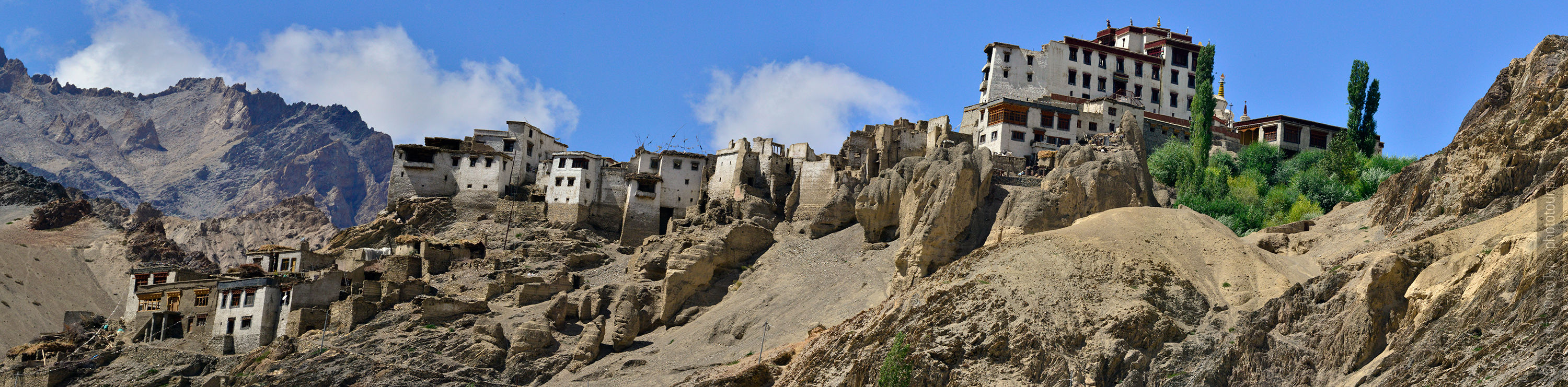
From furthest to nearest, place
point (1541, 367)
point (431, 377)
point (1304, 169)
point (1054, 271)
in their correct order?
point (1304, 169) → point (431, 377) → point (1054, 271) → point (1541, 367)

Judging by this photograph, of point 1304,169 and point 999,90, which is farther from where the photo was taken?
point 999,90

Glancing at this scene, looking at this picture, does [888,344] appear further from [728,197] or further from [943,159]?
[728,197]

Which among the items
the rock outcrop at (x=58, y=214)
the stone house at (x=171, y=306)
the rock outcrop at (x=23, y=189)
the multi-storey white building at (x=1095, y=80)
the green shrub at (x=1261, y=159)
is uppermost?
the multi-storey white building at (x=1095, y=80)

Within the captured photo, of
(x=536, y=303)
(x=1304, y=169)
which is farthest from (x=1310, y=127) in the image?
(x=536, y=303)

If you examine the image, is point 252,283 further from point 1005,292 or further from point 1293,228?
point 1293,228

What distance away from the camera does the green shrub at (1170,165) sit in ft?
227

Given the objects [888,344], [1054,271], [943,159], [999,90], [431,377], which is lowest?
[431,377]

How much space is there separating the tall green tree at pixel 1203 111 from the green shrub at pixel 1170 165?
494 millimetres

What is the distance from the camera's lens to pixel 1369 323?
37500 millimetres

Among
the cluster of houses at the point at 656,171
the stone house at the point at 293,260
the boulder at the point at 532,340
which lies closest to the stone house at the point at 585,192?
the cluster of houses at the point at 656,171

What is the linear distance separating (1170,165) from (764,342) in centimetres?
2669

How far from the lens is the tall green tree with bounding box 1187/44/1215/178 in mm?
69500

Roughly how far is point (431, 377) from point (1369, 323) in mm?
38776

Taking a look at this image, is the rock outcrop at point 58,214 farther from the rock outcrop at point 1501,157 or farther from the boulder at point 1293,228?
the rock outcrop at point 1501,157
